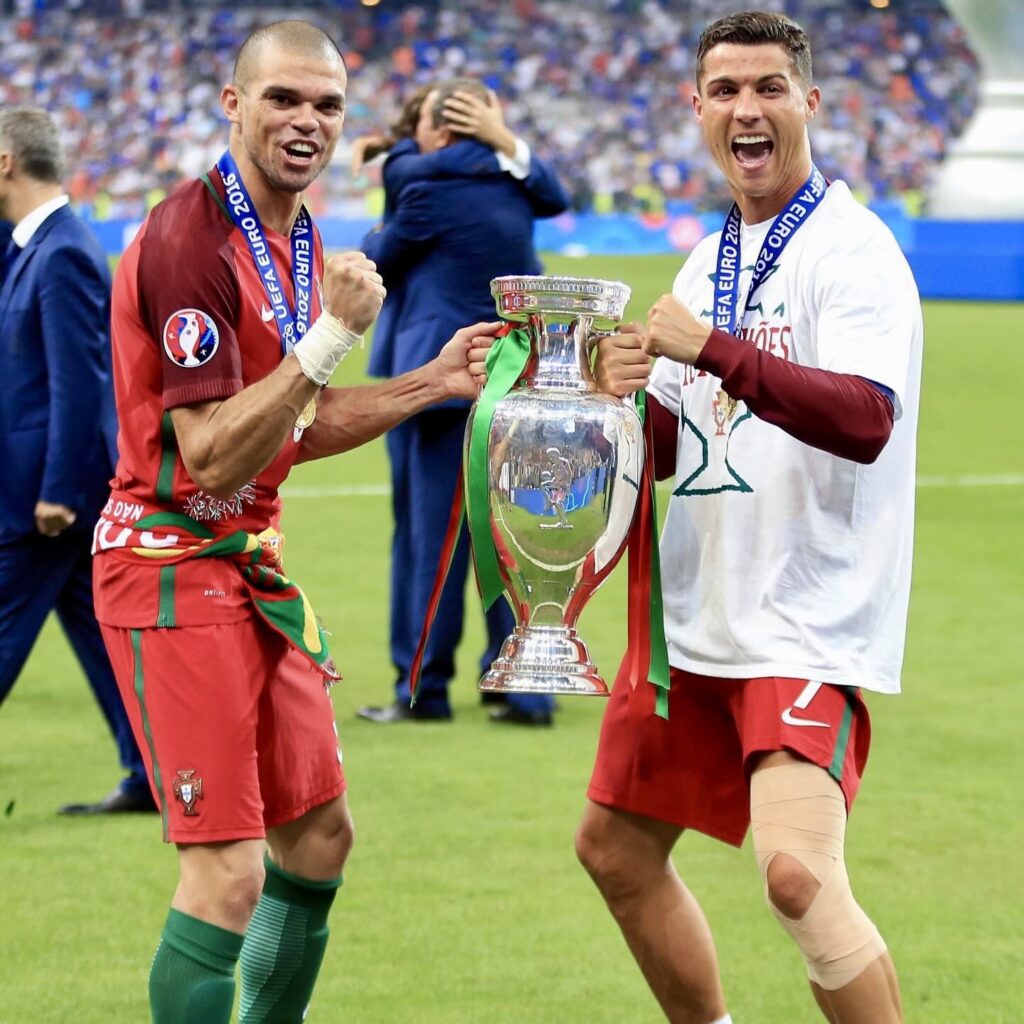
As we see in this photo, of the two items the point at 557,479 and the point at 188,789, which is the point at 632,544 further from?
the point at 188,789

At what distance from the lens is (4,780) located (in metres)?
5.92

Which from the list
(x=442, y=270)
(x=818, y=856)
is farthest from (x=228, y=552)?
(x=442, y=270)

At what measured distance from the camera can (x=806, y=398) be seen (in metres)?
2.94

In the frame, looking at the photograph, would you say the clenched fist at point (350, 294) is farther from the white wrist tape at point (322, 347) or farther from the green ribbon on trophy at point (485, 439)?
the green ribbon on trophy at point (485, 439)

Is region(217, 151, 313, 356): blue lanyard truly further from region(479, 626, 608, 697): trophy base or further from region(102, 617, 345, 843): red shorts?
region(479, 626, 608, 697): trophy base

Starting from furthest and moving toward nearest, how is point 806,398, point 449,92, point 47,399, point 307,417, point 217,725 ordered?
point 449,92
point 47,399
point 307,417
point 217,725
point 806,398

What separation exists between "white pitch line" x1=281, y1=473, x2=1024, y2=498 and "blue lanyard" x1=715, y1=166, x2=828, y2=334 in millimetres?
8476

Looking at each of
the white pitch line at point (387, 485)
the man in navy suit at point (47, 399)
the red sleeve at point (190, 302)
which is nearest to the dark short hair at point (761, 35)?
the red sleeve at point (190, 302)

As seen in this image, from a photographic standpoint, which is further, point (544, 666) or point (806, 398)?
point (544, 666)

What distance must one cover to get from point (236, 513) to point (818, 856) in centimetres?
121

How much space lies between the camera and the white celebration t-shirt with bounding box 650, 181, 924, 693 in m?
3.15

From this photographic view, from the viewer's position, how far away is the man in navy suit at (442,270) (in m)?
6.44

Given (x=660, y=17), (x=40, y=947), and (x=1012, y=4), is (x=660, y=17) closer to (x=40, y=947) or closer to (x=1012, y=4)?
(x=1012, y=4)

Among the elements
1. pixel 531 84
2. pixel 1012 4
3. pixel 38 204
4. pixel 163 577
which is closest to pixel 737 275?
pixel 163 577
